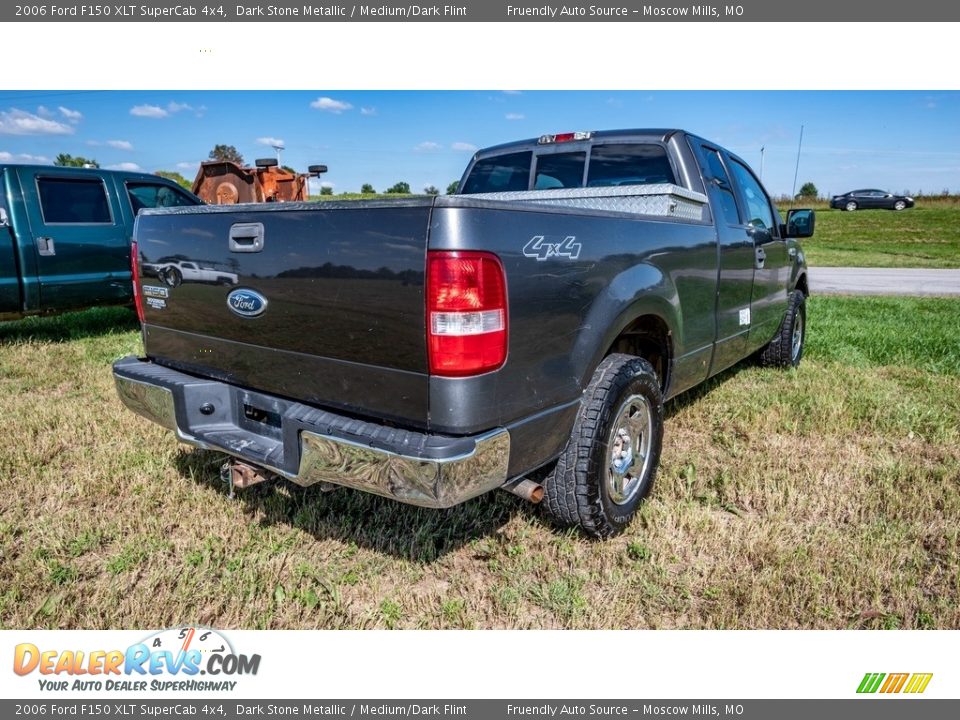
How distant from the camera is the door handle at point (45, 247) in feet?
21.4

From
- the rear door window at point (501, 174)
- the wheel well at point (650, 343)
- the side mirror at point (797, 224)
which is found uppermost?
the rear door window at point (501, 174)

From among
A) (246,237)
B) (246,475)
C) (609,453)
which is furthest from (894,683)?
(246,237)

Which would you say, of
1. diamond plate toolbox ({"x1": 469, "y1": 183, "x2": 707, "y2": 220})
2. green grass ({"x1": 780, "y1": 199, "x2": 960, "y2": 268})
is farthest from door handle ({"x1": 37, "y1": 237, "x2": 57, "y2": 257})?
green grass ({"x1": 780, "y1": 199, "x2": 960, "y2": 268})

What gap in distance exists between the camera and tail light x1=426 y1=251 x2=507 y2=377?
1875 mm

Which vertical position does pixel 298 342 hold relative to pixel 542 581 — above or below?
above

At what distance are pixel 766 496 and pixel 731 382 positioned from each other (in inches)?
84.0

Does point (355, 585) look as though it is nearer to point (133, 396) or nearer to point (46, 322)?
point (133, 396)

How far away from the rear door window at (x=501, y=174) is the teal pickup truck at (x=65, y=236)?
376cm

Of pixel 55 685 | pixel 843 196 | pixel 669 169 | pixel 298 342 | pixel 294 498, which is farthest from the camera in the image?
pixel 843 196

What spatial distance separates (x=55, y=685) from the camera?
6.59ft

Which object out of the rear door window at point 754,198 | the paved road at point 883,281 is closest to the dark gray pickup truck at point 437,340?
the rear door window at point 754,198

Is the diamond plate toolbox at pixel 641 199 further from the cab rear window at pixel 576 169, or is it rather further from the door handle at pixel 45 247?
the door handle at pixel 45 247

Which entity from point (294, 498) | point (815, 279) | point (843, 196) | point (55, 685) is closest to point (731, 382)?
point (294, 498)

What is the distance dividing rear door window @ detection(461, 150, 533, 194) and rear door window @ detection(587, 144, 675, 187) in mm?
533
